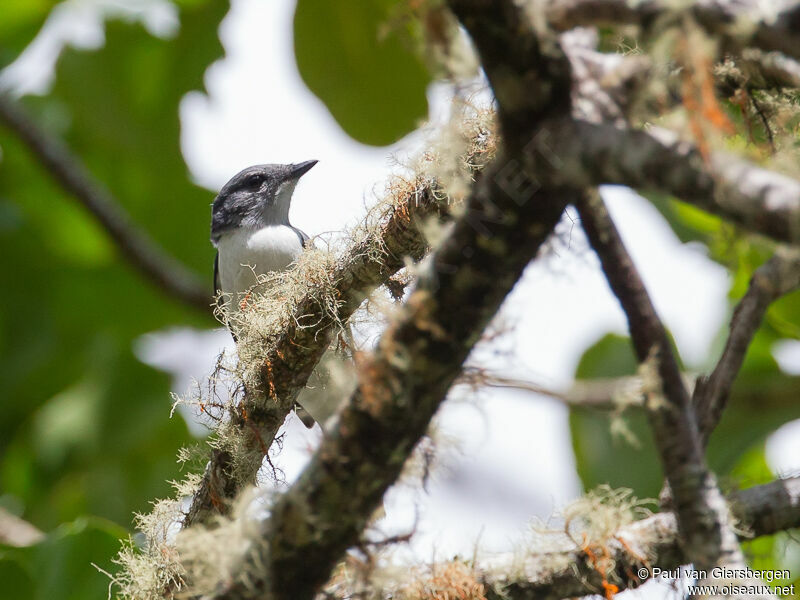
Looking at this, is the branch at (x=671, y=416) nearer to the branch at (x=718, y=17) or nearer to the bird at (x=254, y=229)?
the branch at (x=718, y=17)

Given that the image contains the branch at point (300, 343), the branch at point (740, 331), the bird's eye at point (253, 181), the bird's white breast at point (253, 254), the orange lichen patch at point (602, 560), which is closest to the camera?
the branch at point (740, 331)

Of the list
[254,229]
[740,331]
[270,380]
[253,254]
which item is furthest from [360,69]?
[740,331]

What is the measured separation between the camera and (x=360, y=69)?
3.75 meters

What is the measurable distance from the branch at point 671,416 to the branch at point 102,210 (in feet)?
13.1

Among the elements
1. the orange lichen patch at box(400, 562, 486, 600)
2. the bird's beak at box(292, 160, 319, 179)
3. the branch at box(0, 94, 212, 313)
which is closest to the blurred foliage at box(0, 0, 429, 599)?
the branch at box(0, 94, 212, 313)

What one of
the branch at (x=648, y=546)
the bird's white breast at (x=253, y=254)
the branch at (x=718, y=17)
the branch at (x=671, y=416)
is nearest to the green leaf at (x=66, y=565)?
the bird's white breast at (x=253, y=254)

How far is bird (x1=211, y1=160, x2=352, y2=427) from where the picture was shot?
175 inches

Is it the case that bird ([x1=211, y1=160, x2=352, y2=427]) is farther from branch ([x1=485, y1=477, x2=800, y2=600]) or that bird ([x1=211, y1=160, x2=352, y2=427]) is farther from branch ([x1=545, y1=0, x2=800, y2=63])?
branch ([x1=545, y1=0, x2=800, y2=63])

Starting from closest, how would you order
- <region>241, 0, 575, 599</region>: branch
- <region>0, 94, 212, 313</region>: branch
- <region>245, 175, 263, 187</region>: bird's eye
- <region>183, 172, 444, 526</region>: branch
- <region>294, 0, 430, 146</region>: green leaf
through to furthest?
<region>241, 0, 575, 599</region>: branch, <region>183, 172, 444, 526</region>: branch, <region>294, 0, 430, 146</region>: green leaf, <region>0, 94, 212, 313</region>: branch, <region>245, 175, 263, 187</region>: bird's eye

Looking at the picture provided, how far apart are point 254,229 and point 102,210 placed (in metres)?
0.92

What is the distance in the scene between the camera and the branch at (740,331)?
5.76 feet

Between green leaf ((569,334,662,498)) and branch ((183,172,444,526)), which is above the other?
green leaf ((569,334,662,498))

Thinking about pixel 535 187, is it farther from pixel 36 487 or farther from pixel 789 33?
pixel 36 487

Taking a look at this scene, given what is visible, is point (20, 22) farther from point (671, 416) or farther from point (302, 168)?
point (671, 416)
